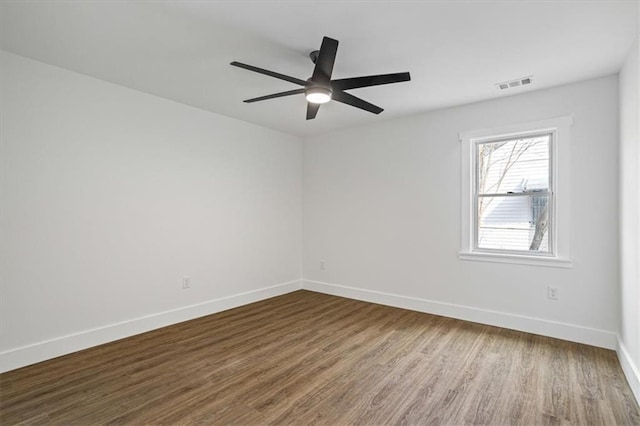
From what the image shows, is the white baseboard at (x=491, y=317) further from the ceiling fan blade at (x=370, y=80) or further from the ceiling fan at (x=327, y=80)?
the ceiling fan blade at (x=370, y=80)

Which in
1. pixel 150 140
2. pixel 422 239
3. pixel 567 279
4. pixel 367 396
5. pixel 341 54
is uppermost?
pixel 341 54

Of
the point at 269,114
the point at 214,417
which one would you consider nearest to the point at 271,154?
the point at 269,114

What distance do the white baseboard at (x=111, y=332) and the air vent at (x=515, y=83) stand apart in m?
3.90

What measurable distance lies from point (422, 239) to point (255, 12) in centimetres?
317

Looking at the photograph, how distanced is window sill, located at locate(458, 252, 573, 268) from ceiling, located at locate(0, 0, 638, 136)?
5.76 ft

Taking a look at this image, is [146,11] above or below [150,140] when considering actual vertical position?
above

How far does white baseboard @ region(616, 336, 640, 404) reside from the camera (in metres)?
2.21

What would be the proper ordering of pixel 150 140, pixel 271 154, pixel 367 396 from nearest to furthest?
pixel 367 396 → pixel 150 140 → pixel 271 154

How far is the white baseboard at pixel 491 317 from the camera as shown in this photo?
3074 mm

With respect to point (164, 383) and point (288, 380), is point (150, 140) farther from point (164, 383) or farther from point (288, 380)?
point (288, 380)

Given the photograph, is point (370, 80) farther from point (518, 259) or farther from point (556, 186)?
point (518, 259)

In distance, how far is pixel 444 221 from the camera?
400 cm

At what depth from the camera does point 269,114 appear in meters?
4.18

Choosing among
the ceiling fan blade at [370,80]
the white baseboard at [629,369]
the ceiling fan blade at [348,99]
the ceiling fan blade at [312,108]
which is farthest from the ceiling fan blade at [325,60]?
the white baseboard at [629,369]
